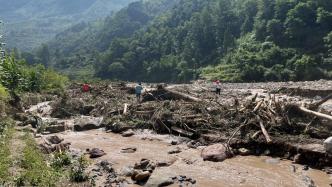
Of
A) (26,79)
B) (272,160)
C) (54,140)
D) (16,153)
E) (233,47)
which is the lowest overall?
(54,140)

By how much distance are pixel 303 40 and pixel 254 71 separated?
15828 mm

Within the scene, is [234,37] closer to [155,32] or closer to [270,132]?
[155,32]

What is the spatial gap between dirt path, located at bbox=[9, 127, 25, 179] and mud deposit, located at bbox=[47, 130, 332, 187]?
3199mm

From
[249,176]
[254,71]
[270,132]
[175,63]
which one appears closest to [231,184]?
[249,176]

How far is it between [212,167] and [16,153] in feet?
29.2

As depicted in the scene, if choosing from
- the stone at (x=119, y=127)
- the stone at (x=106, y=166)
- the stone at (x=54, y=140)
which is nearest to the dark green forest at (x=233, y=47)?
the stone at (x=119, y=127)

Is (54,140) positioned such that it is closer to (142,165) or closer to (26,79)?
(142,165)

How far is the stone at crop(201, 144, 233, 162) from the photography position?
1980 centimetres

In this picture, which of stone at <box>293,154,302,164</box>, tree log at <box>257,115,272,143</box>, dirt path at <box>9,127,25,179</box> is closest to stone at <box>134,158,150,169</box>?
dirt path at <box>9,127,25,179</box>

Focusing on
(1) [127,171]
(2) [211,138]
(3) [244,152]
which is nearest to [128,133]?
(2) [211,138]

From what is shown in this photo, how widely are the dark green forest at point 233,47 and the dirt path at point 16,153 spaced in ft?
211

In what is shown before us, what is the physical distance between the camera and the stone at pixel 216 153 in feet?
65.0

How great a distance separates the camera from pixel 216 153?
20062 mm

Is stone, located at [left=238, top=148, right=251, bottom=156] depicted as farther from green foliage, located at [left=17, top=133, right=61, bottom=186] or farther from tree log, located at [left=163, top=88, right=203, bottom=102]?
green foliage, located at [left=17, top=133, right=61, bottom=186]
